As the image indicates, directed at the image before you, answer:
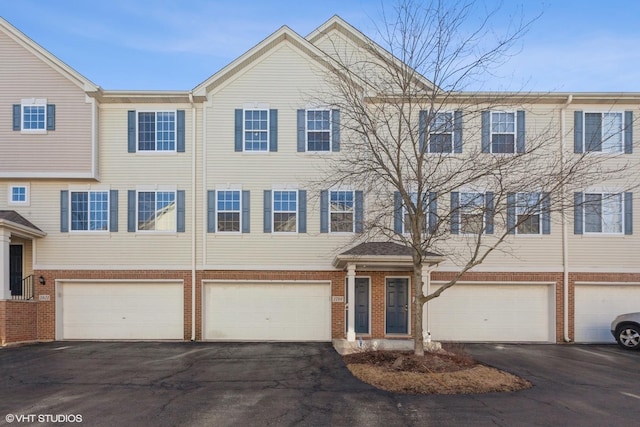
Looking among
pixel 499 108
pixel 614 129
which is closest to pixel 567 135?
pixel 614 129

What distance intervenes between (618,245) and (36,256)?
19.2m

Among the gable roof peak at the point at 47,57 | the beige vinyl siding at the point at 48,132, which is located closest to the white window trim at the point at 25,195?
the beige vinyl siding at the point at 48,132

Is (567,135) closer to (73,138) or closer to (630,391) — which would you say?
(630,391)

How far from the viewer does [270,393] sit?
881 cm

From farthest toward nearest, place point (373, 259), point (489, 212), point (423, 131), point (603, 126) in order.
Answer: point (603, 126)
point (373, 259)
point (489, 212)
point (423, 131)

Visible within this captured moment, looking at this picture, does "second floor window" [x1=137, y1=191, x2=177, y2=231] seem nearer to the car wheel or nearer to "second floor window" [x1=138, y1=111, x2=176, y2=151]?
"second floor window" [x1=138, y1=111, x2=176, y2=151]

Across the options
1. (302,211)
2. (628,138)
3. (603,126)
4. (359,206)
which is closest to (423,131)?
(359,206)

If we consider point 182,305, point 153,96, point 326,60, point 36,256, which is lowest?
point 182,305

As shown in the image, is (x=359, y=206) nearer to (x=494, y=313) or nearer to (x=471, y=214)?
(x=471, y=214)

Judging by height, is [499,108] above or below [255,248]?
above

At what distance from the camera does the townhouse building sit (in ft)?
51.3

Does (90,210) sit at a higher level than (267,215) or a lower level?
higher

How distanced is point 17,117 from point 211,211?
23.3ft

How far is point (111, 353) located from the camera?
13.1 m
